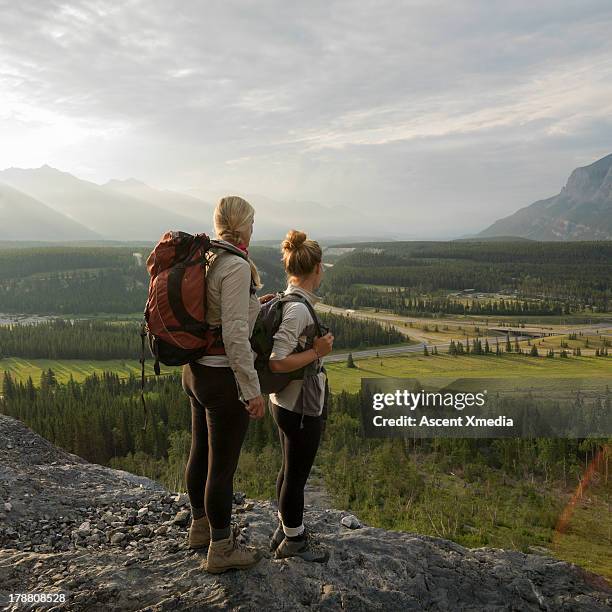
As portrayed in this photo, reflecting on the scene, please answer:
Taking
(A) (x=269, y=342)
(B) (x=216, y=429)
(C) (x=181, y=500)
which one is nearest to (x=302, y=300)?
(A) (x=269, y=342)

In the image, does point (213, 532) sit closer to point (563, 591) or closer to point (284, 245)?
point (284, 245)

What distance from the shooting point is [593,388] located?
93875 mm

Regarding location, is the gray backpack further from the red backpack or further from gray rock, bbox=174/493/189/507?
gray rock, bbox=174/493/189/507

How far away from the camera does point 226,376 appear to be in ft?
14.8

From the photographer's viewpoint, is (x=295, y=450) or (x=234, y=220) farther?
(x=295, y=450)

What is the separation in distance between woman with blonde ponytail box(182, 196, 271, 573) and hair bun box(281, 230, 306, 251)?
0.38 m

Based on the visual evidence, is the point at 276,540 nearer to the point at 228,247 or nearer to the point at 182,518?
the point at 182,518

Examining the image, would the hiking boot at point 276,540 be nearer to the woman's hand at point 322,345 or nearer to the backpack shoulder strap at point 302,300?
the woman's hand at point 322,345

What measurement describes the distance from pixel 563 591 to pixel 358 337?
123 m

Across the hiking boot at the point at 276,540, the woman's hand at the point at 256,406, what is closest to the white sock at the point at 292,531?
the hiking boot at the point at 276,540

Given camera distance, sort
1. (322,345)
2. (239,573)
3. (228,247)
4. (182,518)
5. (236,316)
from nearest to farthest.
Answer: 1. (236,316)
2. (228,247)
3. (322,345)
4. (239,573)
5. (182,518)

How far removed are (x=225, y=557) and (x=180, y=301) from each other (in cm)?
254

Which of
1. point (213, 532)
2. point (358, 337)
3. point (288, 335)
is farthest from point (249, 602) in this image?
point (358, 337)

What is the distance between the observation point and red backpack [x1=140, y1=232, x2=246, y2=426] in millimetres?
4387
